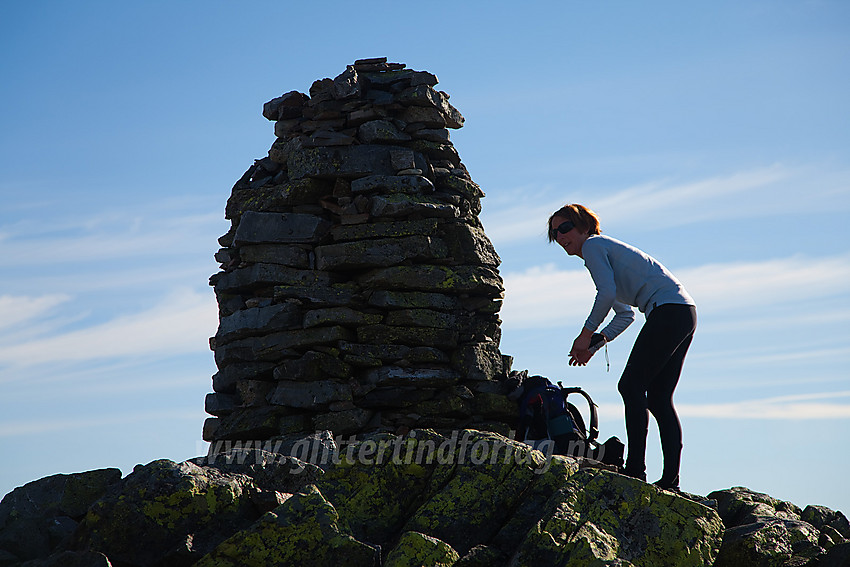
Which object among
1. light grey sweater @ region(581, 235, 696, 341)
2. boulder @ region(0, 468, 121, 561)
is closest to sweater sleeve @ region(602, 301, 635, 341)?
light grey sweater @ region(581, 235, 696, 341)

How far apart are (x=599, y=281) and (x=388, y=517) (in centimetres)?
319

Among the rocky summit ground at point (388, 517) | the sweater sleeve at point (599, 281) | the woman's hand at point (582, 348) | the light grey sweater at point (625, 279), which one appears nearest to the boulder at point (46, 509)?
the rocky summit ground at point (388, 517)

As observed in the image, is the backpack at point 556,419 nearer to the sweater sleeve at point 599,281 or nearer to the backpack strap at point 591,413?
the backpack strap at point 591,413

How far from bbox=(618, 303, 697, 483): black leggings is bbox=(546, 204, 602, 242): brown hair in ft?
3.81

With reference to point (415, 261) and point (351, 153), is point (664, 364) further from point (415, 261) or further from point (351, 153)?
point (351, 153)

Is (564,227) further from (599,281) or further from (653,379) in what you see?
(653,379)

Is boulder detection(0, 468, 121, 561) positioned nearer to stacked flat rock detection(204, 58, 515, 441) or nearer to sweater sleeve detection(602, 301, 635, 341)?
stacked flat rock detection(204, 58, 515, 441)

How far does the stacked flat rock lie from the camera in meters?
11.1

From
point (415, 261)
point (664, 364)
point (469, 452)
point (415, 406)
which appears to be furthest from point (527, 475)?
point (415, 261)

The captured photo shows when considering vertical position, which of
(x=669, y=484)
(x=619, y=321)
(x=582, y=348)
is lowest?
(x=669, y=484)

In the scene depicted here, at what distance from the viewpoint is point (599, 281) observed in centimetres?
836

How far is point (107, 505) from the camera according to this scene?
625cm

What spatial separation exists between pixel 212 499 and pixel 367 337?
500 cm

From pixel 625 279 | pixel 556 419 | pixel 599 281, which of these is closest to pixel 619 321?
pixel 625 279
